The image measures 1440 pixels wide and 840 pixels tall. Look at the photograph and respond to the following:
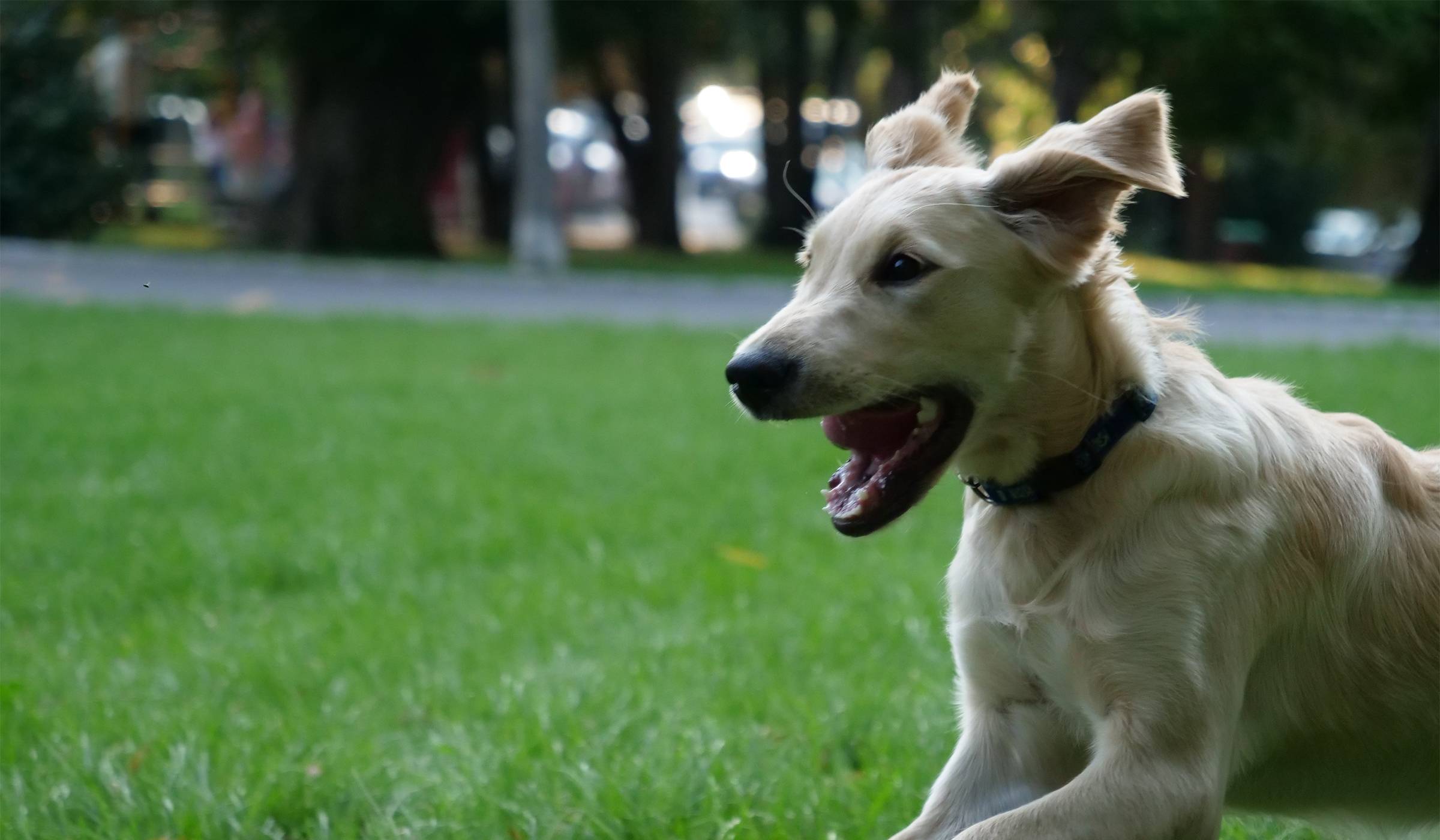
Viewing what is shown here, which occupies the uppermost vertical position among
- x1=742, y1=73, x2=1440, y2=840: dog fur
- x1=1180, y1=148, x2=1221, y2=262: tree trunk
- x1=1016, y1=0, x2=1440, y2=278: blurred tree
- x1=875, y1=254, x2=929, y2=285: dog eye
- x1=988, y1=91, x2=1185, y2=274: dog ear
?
x1=1016, y1=0, x2=1440, y2=278: blurred tree

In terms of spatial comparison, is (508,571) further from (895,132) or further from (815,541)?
(895,132)

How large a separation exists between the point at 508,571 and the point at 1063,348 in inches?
154

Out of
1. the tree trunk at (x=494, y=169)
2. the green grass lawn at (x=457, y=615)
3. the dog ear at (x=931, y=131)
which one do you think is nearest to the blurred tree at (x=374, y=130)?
the tree trunk at (x=494, y=169)

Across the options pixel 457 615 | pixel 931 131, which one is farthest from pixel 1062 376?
pixel 457 615

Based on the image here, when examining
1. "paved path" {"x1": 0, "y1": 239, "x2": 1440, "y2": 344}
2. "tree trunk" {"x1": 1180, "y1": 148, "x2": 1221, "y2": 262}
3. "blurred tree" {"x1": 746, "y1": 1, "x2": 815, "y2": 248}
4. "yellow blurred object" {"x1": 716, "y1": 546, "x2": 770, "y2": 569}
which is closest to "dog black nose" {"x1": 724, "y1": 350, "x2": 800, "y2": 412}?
"yellow blurred object" {"x1": 716, "y1": 546, "x2": 770, "y2": 569}

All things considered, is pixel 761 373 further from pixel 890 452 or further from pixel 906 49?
pixel 906 49

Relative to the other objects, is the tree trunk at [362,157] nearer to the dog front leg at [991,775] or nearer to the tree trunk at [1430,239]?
the tree trunk at [1430,239]

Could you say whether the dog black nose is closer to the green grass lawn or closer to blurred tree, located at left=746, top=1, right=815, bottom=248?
the green grass lawn

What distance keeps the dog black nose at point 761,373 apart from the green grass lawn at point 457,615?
43.8 inches

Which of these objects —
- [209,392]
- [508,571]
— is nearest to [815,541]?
[508,571]

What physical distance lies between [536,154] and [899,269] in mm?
20272

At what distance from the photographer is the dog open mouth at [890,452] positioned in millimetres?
2818

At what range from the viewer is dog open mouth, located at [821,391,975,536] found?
282cm

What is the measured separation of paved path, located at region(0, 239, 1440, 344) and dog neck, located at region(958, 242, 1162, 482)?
11535mm
